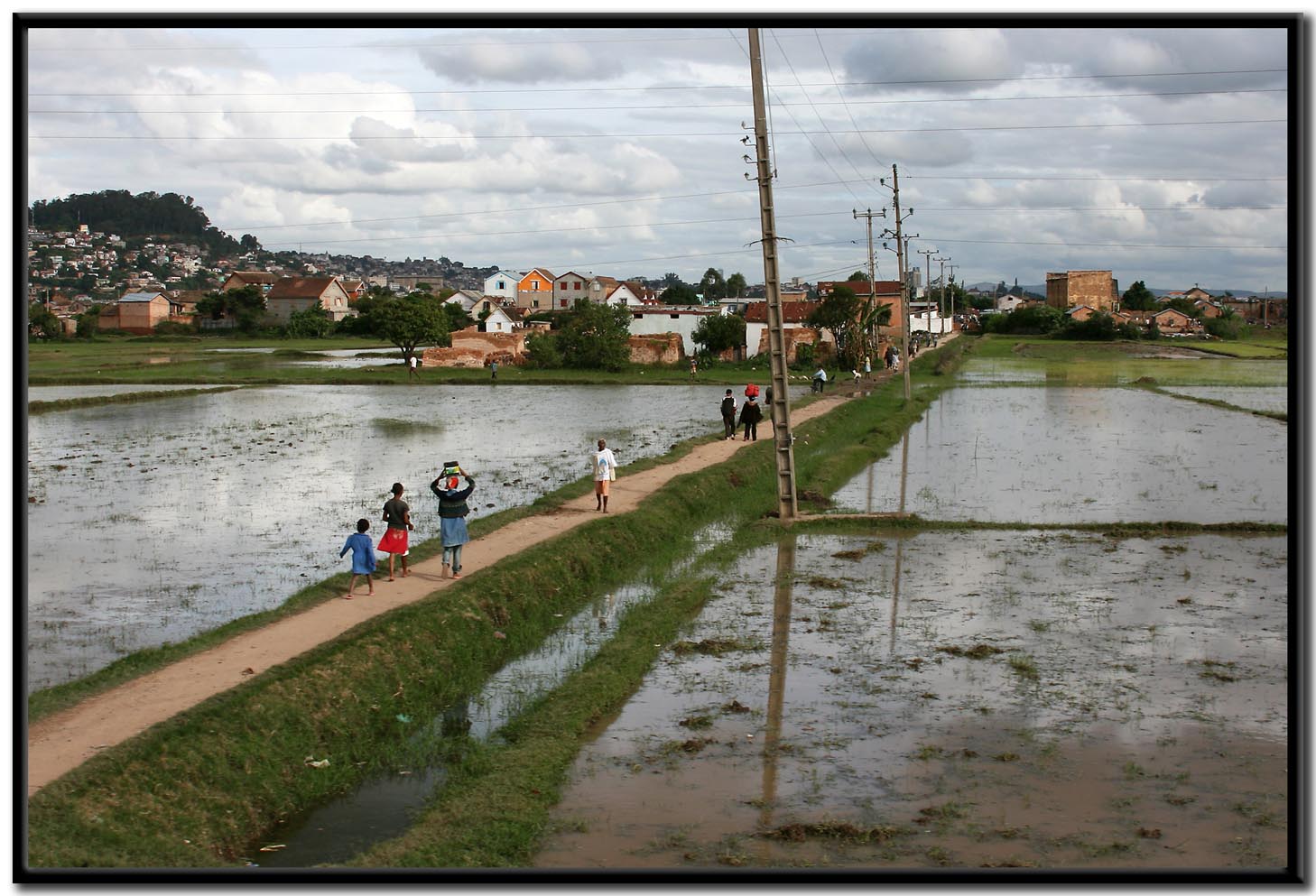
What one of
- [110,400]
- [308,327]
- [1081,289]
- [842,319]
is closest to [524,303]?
[308,327]

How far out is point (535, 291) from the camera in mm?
142500

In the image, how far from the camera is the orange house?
14150 centimetres

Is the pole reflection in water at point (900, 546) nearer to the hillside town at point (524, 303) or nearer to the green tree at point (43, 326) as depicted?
the hillside town at point (524, 303)

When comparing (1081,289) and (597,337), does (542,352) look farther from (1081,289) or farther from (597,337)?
(1081,289)

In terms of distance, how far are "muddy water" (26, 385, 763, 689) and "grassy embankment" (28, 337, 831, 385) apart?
280 inches

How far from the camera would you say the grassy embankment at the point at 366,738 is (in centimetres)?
898

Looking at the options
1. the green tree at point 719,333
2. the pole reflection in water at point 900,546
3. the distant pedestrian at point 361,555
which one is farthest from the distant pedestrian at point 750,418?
the green tree at point 719,333

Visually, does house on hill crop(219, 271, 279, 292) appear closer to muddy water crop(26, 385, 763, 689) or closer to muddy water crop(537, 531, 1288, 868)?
muddy water crop(26, 385, 763, 689)

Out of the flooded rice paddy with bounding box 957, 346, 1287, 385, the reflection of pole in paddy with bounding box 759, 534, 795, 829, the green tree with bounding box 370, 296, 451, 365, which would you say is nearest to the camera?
the reflection of pole in paddy with bounding box 759, 534, 795, 829

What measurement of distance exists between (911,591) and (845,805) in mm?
8022

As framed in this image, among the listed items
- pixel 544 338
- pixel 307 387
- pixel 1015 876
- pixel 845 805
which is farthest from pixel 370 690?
pixel 544 338

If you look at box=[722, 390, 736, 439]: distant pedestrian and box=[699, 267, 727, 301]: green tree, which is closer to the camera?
box=[722, 390, 736, 439]: distant pedestrian

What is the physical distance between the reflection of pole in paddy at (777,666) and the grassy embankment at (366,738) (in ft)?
3.91

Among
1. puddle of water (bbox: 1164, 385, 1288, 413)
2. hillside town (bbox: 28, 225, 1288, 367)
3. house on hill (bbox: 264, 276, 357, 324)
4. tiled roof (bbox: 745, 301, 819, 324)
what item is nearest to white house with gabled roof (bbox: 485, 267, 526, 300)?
hillside town (bbox: 28, 225, 1288, 367)
